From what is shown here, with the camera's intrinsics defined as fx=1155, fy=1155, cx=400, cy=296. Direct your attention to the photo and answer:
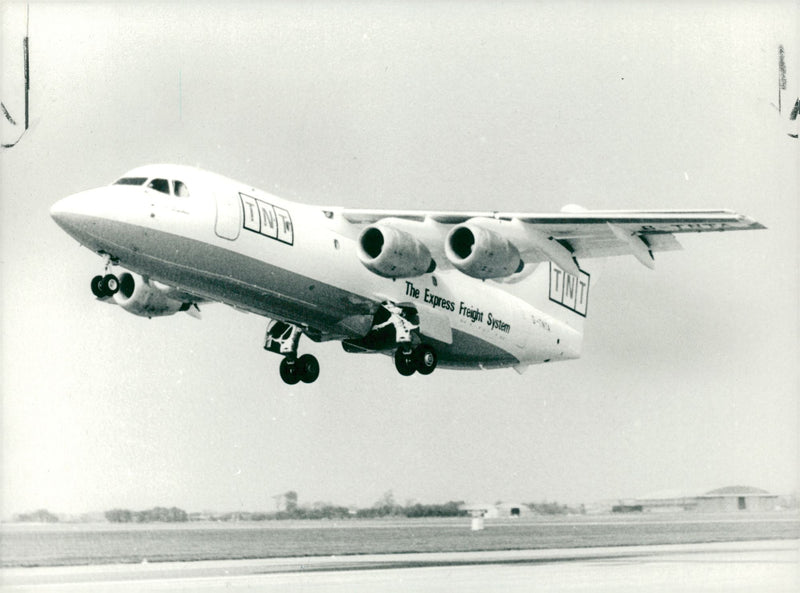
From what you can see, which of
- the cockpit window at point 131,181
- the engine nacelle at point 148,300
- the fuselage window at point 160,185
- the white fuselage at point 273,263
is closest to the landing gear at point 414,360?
the white fuselage at point 273,263

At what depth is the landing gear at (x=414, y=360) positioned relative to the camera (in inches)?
725

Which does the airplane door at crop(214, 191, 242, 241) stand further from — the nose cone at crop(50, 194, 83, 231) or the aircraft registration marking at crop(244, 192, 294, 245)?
the nose cone at crop(50, 194, 83, 231)

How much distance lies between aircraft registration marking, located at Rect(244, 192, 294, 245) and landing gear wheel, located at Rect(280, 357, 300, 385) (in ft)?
11.1

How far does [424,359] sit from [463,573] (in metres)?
3.40

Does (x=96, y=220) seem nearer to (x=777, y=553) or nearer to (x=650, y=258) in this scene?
(x=650, y=258)

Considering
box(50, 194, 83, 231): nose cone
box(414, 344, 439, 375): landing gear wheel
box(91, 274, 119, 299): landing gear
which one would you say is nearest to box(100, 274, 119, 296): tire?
box(91, 274, 119, 299): landing gear

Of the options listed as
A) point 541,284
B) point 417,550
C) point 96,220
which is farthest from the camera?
point 417,550

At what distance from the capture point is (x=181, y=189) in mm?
15648

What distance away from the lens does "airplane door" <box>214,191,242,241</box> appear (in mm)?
15812

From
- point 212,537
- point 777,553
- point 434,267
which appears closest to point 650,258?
point 434,267

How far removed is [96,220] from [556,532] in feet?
68.9

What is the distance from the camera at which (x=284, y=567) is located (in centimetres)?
1923

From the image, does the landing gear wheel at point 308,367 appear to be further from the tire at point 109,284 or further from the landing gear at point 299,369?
the tire at point 109,284

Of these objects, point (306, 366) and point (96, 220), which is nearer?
point (96, 220)
